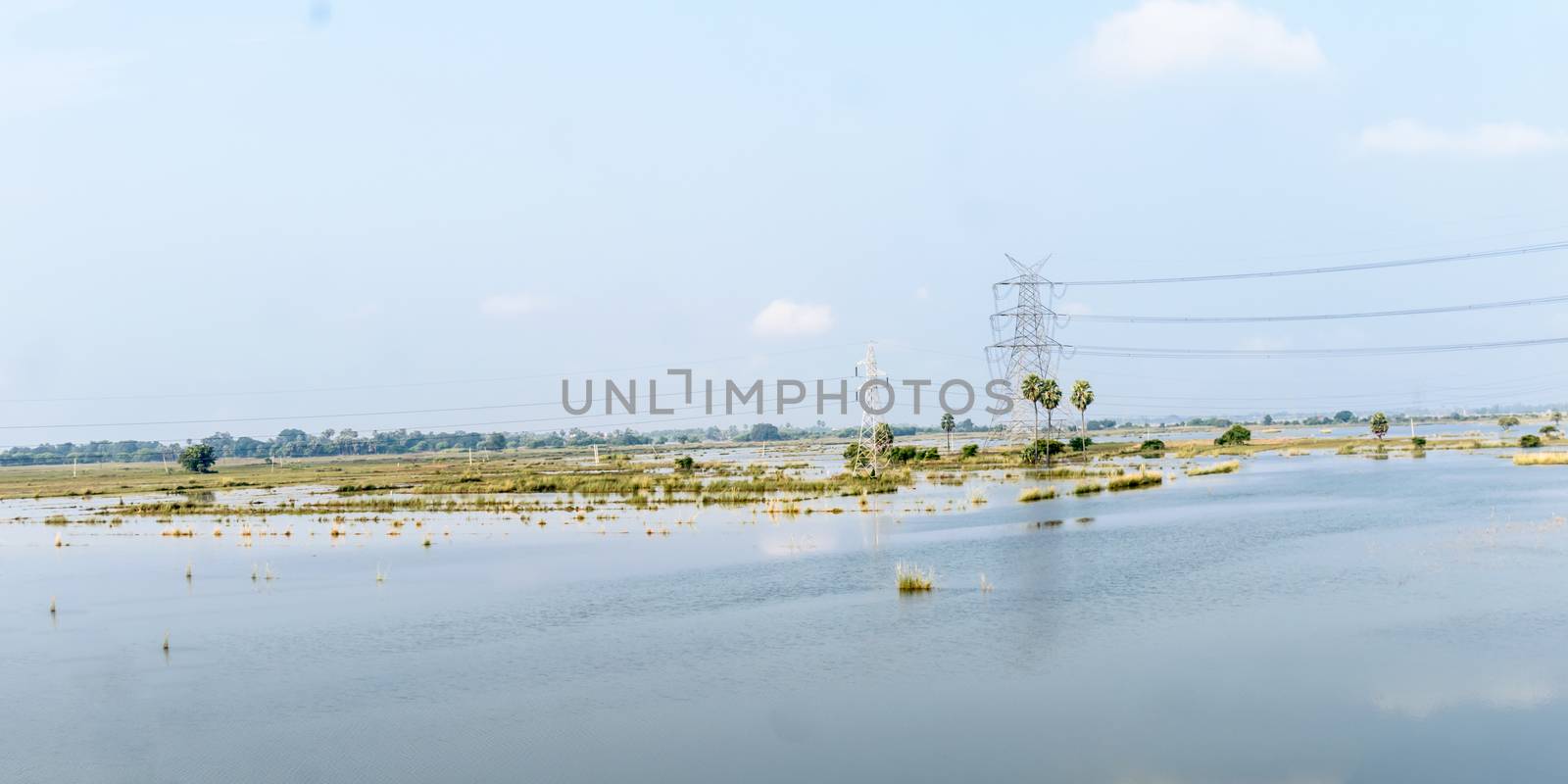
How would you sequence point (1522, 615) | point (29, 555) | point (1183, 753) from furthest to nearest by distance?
1. point (29, 555)
2. point (1522, 615)
3. point (1183, 753)

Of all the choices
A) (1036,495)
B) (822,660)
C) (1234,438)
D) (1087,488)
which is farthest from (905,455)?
(822,660)

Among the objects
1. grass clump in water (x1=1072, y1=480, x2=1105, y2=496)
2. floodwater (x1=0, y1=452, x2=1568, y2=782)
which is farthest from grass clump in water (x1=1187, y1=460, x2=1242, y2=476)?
floodwater (x1=0, y1=452, x2=1568, y2=782)

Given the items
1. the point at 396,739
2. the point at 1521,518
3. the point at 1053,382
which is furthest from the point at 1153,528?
the point at 1053,382

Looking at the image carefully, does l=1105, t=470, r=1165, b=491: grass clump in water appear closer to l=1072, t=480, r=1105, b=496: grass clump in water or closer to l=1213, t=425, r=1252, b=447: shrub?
l=1072, t=480, r=1105, b=496: grass clump in water

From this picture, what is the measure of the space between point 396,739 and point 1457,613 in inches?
907

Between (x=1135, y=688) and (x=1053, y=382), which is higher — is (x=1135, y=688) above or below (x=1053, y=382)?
below

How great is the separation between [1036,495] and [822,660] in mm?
39762

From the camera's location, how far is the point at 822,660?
2386 centimetres

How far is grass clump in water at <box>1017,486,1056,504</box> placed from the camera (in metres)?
60.1

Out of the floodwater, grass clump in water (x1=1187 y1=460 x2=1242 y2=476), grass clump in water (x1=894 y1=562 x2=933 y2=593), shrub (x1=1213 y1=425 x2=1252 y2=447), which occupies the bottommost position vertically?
the floodwater

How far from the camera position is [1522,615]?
2550 cm

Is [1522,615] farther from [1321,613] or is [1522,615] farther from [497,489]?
[497,489]

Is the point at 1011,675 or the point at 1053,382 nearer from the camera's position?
the point at 1011,675

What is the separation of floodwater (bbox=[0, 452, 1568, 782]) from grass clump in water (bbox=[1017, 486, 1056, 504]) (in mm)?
14340
